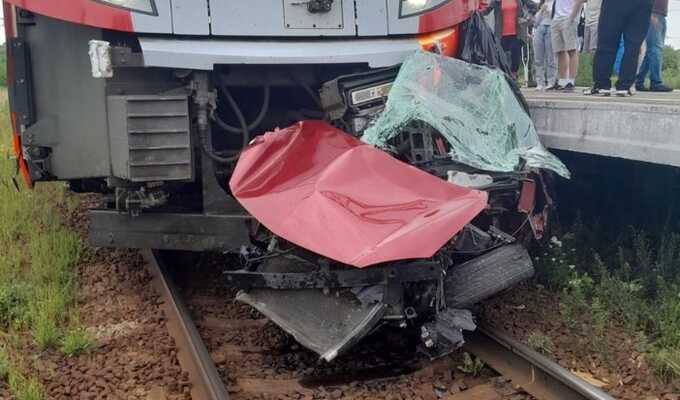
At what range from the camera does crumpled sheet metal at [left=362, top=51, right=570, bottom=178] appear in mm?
4203

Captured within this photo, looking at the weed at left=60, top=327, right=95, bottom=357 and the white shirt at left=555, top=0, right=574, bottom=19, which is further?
the white shirt at left=555, top=0, right=574, bottom=19

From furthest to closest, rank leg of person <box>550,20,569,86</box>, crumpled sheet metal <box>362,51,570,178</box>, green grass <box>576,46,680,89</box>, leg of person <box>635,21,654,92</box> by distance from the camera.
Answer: green grass <box>576,46,680,89</box>, leg of person <box>635,21,654,92</box>, leg of person <box>550,20,569,86</box>, crumpled sheet metal <box>362,51,570,178</box>

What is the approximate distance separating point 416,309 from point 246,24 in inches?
76.3

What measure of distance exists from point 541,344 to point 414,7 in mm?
2177

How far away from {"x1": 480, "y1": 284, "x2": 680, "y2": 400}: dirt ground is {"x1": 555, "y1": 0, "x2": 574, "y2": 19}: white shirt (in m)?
3.86

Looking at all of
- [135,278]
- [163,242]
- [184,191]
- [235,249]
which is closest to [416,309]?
[235,249]

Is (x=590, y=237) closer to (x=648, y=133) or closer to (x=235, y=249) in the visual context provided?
(x=648, y=133)

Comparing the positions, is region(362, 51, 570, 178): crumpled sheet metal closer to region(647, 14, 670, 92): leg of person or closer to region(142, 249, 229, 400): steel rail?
region(142, 249, 229, 400): steel rail

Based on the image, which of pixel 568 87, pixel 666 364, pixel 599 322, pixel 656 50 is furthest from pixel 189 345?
pixel 656 50

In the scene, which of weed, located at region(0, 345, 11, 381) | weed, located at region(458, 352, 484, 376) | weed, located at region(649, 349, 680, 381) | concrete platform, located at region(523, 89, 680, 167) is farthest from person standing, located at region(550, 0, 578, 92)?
weed, located at region(0, 345, 11, 381)

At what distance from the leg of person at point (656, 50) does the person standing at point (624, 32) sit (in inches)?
71.8

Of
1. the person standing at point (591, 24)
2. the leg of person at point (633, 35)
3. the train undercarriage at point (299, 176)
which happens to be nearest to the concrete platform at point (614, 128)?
the train undercarriage at point (299, 176)

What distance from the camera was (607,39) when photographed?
6715mm

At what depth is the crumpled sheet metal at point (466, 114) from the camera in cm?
420
